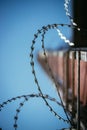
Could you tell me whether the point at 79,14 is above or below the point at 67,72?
above

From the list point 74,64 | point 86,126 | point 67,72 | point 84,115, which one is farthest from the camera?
point 67,72

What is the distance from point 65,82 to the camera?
390 centimetres

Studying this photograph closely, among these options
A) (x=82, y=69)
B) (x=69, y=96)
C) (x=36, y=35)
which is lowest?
(x=69, y=96)

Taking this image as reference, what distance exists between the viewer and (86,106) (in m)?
3.16

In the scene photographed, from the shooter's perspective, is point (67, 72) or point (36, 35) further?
point (67, 72)

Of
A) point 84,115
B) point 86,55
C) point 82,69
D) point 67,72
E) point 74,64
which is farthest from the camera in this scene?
point 67,72

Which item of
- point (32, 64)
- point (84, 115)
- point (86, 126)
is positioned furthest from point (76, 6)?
point (32, 64)

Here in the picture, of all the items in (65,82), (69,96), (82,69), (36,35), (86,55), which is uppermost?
(36,35)

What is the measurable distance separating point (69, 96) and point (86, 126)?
154 centimetres

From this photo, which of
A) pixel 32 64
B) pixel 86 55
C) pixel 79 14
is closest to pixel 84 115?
pixel 86 55

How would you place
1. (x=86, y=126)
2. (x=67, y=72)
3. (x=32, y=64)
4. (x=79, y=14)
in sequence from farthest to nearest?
1. (x=79, y=14)
2. (x=67, y=72)
3. (x=86, y=126)
4. (x=32, y=64)

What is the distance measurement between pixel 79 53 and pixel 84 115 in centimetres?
107

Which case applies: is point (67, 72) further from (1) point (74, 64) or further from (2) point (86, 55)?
(2) point (86, 55)

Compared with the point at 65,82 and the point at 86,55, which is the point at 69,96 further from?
the point at 86,55
